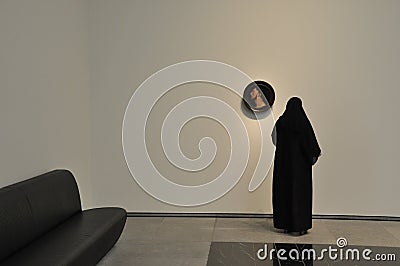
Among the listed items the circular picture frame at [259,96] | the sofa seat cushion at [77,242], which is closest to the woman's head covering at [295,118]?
the circular picture frame at [259,96]

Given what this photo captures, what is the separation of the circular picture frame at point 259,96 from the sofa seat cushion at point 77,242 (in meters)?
2.19

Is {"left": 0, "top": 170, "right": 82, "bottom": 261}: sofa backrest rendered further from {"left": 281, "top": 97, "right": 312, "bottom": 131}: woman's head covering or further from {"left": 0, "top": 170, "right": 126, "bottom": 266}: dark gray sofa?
{"left": 281, "top": 97, "right": 312, "bottom": 131}: woman's head covering

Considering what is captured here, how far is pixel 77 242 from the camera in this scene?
157 inches

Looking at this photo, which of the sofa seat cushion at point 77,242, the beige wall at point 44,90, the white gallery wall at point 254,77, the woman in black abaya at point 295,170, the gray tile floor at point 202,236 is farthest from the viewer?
the white gallery wall at point 254,77

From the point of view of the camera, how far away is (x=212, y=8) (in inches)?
258

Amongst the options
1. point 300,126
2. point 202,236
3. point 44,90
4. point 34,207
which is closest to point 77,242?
point 34,207

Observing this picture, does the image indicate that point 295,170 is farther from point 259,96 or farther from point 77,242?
point 77,242

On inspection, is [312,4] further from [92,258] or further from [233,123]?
[92,258]

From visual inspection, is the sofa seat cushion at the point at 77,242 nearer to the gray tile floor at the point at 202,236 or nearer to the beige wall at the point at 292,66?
the gray tile floor at the point at 202,236

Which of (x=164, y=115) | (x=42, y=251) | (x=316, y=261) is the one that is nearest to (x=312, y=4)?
(x=164, y=115)

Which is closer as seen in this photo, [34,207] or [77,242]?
[77,242]

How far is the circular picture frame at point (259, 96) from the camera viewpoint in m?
6.50

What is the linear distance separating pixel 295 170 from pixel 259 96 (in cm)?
120

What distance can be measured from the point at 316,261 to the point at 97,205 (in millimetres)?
3085
